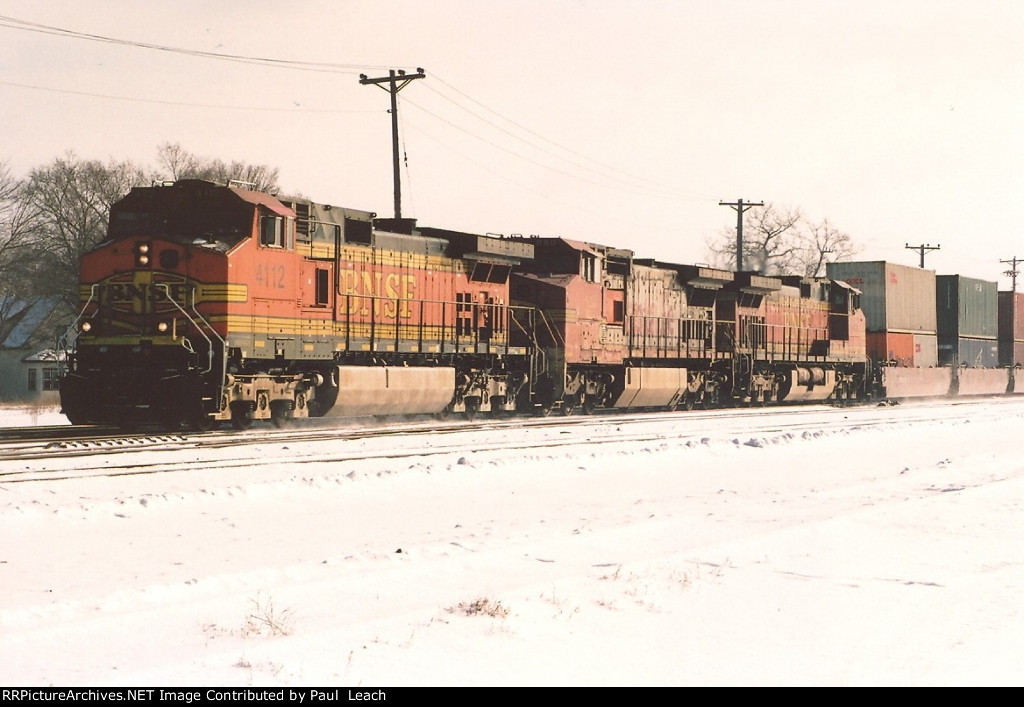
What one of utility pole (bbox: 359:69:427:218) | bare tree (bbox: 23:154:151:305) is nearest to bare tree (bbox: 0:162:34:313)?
bare tree (bbox: 23:154:151:305)

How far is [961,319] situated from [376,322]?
102 ft

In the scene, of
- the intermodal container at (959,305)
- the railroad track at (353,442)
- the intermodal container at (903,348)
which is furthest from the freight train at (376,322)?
the intermodal container at (959,305)

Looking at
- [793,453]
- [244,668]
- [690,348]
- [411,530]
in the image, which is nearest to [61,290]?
[690,348]

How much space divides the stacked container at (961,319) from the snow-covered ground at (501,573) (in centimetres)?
3082

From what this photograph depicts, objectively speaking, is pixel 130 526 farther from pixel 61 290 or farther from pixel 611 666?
pixel 61 290

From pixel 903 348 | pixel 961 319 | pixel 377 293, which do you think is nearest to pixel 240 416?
pixel 377 293

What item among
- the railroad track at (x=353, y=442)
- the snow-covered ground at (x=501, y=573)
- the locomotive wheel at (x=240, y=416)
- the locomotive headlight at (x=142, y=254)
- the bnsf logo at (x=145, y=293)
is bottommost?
the snow-covered ground at (x=501, y=573)

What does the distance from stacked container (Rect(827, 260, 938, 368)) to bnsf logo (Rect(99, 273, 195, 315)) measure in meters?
28.9

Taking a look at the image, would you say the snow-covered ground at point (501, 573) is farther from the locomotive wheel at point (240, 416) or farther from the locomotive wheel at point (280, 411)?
the locomotive wheel at point (280, 411)

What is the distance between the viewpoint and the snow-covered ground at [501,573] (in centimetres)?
573

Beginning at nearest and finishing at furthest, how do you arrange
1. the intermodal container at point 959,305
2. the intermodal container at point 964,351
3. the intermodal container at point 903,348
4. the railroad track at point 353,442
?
1. the railroad track at point 353,442
2. the intermodal container at point 903,348
3. the intermodal container at point 959,305
4. the intermodal container at point 964,351

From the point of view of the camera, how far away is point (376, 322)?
20953 millimetres

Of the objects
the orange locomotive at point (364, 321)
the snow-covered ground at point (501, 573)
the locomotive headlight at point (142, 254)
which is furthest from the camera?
the locomotive headlight at point (142, 254)

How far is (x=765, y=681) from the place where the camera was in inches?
214
